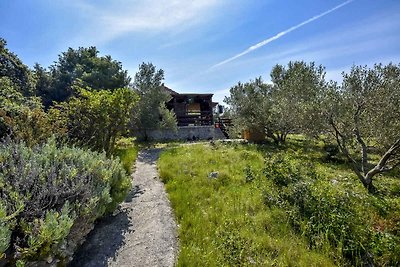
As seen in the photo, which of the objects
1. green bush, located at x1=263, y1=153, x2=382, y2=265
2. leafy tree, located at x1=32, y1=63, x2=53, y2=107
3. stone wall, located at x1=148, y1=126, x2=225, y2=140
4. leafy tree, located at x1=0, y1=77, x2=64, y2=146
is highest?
leafy tree, located at x1=32, y1=63, x2=53, y2=107

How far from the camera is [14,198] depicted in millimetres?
3113

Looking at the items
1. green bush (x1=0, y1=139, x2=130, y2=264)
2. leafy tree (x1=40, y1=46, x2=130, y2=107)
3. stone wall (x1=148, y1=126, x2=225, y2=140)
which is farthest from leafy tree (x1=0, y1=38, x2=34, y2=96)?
green bush (x1=0, y1=139, x2=130, y2=264)

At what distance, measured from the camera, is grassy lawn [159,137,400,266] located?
4.68 metres

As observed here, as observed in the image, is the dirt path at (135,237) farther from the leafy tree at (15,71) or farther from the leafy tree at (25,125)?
the leafy tree at (15,71)

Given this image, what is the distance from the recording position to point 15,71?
20.1m

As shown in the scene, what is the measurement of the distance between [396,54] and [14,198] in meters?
13.8

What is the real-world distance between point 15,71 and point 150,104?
11633 millimetres

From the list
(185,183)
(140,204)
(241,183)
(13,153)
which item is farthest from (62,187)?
(241,183)

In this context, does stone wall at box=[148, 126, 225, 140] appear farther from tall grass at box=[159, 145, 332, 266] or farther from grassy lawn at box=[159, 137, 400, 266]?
grassy lawn at box=[159, 137, 400, 266]

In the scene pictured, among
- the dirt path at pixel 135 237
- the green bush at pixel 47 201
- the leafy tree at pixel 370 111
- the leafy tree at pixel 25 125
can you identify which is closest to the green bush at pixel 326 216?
the dirt path at pixel 135 237

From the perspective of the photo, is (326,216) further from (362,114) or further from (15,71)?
(15,71)

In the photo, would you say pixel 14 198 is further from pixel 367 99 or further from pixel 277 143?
pixel 277 143

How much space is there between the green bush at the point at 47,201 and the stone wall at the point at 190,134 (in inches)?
620

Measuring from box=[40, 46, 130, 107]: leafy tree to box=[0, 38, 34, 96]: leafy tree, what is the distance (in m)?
3.49
